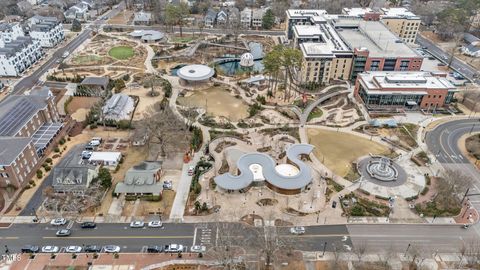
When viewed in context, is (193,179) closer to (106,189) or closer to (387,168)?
(106,189)

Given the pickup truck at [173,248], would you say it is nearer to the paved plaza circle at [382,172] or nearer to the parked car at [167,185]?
the parked car at [167,185]

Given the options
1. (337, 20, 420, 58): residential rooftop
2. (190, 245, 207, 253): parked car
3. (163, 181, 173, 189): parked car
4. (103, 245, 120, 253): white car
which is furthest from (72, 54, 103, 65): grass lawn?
(190, 245, 207, 253): parked car

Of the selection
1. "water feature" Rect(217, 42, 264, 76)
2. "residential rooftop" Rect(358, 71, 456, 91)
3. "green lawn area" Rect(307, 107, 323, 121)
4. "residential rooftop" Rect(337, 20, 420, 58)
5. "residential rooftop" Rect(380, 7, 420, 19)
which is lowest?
"green lawn area" Rect(307, 107, 323, 121)

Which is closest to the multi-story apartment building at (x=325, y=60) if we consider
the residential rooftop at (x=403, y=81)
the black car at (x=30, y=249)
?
the residential rooftop at (x=403, y=81)

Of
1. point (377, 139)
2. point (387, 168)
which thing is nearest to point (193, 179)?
point (387, 168)

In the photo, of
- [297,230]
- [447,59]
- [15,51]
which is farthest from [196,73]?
[447,59]

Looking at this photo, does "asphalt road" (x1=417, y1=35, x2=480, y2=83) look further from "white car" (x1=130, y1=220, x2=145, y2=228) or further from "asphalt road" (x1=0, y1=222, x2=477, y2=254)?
"white car" (x1=130, y1=220, x2=145, y2=228)

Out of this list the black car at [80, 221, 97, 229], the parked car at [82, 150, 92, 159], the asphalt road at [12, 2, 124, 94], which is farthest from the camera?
the asphalt road at [12, 2, 124, 94]
